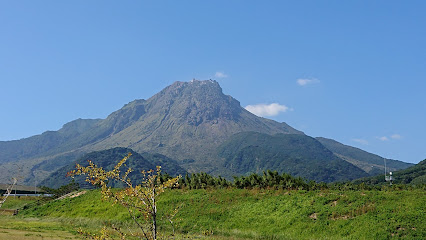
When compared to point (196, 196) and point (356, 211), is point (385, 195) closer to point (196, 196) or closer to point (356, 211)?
point (356, 211)

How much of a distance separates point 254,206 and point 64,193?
182 ft

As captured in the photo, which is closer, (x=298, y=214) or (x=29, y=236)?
(x=29, y=236)

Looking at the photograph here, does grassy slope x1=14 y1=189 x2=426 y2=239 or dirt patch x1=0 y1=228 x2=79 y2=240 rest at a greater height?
grassy slope x1=14 y1=189 x2=426 y2=239

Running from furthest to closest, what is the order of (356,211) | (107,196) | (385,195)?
(385,195)
(356,211)
(107,196)

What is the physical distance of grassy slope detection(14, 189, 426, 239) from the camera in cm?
3819

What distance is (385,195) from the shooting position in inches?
1796

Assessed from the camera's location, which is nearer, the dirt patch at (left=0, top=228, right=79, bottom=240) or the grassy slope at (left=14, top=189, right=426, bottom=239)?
the dirt patch at (left=0, top=228, right=79, bottom=240)

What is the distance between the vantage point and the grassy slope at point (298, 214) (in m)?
38.2

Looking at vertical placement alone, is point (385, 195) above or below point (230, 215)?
above

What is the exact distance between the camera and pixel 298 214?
150ft

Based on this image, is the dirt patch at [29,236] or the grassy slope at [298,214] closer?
the dirt patch at [29,236]

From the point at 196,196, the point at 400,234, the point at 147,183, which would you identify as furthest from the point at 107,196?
the point at 196,196

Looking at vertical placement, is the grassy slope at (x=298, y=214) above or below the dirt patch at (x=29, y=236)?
above

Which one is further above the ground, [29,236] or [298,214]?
[298,214]
